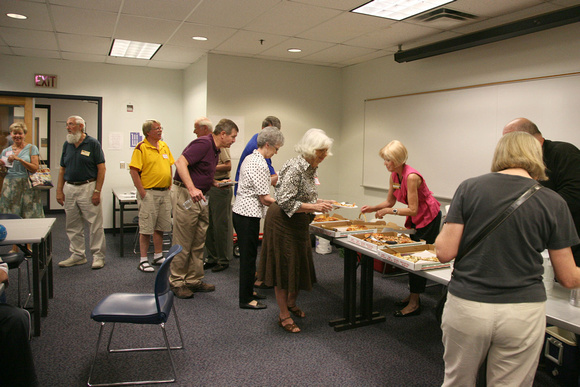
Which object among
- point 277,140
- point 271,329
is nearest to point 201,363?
point 271,329

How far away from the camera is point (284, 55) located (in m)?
5.96

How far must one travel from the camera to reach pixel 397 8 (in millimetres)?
3906

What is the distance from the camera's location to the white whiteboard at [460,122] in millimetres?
3846

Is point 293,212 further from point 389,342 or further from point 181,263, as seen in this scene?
point 181,263

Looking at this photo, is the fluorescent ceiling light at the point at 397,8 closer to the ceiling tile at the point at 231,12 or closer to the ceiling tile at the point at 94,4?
the ceiling tile at the point at 231,12

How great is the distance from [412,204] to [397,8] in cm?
185

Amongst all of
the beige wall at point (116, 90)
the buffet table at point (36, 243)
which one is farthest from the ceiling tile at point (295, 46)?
the buffet table at point (36, 243)

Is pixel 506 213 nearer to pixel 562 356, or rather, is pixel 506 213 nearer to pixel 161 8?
pixel 562 356

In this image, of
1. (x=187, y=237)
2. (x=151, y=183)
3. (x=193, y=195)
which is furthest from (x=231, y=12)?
(x=187, y=237)

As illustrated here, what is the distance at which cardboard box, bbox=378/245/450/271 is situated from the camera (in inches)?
97.8

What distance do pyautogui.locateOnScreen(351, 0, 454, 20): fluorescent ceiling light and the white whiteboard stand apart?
1.18 m

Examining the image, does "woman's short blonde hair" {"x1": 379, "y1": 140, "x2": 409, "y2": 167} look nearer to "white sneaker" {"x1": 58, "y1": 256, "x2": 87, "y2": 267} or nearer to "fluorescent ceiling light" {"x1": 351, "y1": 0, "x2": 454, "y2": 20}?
"fluorescent ceiling light" {"x1": 351, "y1": 0, "x2": 454, "y2": 20}

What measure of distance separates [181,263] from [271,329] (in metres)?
1.12

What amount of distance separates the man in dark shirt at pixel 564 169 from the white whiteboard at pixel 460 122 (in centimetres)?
138
